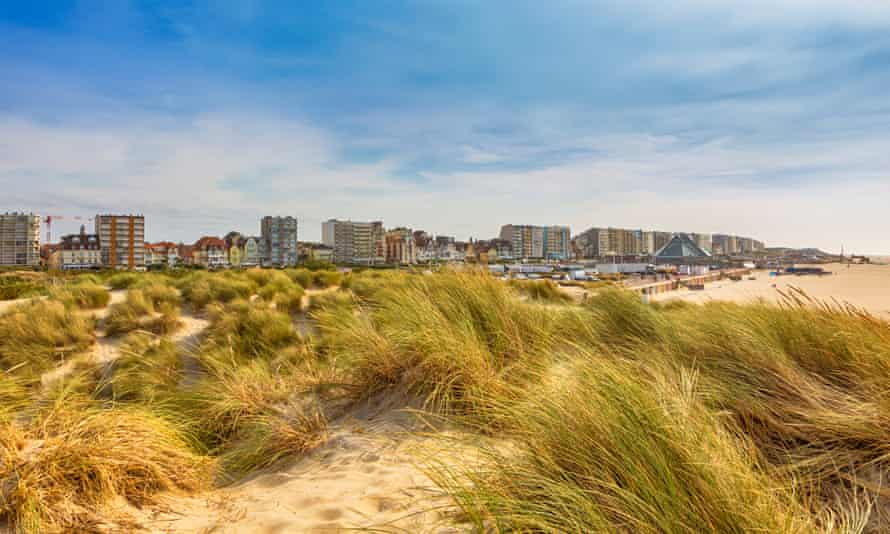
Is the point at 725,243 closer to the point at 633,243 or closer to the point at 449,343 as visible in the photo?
the point at 633,243

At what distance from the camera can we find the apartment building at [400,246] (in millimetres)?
107688

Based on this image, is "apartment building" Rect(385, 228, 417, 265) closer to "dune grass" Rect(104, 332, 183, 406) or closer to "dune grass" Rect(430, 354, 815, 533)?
"dune grass" Rect(104, 332, 183, 406)

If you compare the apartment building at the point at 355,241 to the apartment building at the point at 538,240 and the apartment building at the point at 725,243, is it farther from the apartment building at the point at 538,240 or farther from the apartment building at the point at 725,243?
the apartment building at the point at 725,243

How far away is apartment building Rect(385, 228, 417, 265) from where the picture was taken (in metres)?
108

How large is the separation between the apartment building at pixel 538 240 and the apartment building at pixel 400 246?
129 feet

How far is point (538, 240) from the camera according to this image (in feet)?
502

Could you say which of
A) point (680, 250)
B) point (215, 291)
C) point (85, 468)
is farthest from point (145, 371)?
point (680, 250)

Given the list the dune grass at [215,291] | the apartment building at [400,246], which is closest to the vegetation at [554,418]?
the dune grass at [215,291]

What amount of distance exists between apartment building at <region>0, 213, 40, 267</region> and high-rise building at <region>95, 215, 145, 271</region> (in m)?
14.0

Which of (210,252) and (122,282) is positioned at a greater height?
(210,252)

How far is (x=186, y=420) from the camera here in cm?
381

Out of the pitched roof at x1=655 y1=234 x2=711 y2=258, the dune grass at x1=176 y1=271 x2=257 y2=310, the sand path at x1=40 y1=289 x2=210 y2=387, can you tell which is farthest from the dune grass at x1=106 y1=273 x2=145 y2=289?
the pitched roof at x1=655 y1=234 x2=711 y2=258

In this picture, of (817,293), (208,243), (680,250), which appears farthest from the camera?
(680,250)

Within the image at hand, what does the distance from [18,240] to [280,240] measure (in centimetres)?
4826
